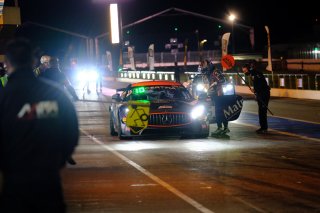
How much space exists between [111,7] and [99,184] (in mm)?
72664

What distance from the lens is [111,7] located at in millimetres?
82938

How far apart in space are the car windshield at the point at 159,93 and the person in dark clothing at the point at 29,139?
13.4 metres

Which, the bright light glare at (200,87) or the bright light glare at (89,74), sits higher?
the bright light glare at (89,74)

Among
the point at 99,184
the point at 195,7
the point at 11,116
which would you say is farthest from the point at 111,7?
the point at 11,116

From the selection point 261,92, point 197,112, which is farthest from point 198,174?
point 261,92

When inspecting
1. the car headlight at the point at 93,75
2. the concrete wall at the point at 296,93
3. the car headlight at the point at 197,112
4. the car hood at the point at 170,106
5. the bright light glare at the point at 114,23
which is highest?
the bright light glare at the point at 114,23

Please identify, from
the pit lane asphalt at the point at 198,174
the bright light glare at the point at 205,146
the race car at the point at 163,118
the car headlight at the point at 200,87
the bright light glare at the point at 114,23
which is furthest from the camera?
the bright light glare at the point at 114,23

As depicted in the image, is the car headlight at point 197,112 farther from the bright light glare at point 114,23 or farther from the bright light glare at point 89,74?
the bright light glare at point 114,23

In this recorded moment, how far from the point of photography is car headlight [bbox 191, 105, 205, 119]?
57.8ft

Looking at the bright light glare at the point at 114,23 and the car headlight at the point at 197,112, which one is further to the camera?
the bright light glare at the point at 114,23

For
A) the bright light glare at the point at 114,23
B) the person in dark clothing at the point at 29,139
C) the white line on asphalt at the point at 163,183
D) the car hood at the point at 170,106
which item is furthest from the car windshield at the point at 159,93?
the bright light glare at the point at 114,23

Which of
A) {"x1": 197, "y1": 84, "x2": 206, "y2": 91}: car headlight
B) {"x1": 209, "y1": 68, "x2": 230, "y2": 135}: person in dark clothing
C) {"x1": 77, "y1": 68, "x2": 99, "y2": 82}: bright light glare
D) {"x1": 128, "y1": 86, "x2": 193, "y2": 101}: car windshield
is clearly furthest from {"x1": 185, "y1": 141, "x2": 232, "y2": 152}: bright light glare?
{"x1": 77, "y1": 68, "x2": 99, "y2": 82}: bright light glare

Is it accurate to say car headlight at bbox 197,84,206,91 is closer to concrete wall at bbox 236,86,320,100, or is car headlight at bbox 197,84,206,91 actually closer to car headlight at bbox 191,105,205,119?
car headlight at bbox 191,105,205,119

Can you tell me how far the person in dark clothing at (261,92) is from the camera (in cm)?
1927
